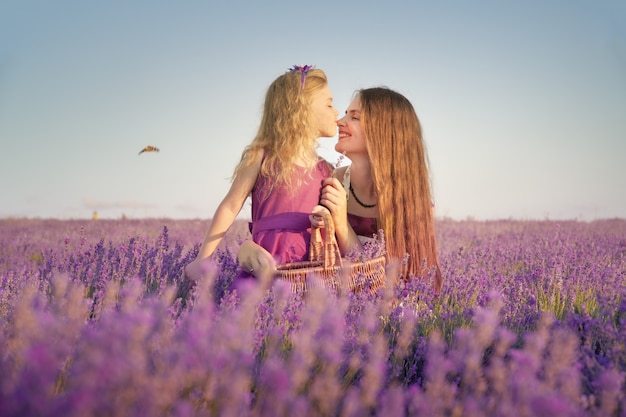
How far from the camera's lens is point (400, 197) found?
11.2 feet

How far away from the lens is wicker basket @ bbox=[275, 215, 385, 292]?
103 inches

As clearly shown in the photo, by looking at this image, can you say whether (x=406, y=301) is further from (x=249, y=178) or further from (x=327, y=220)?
(x=249, y=178)

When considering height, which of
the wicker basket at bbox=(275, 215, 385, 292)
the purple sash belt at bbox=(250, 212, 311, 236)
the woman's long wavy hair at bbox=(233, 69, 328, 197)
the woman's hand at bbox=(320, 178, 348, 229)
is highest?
the woman's long wavy hair at bbox=(233, 69, 328, 197)

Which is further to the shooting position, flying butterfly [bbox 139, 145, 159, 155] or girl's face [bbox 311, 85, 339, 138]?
flying butterfly [bbox 139, 145, 159, 155]

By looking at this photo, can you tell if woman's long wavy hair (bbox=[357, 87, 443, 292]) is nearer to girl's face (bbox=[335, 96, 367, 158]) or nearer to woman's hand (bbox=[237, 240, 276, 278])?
girl's face (bbox=[335, 96, 367, 158])

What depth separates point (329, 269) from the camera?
2.65m

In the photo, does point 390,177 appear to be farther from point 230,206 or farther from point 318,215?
point 230,206

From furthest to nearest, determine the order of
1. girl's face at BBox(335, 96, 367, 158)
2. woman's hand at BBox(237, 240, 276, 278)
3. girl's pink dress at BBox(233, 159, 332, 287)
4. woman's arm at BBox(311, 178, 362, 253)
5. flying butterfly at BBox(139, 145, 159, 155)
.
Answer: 1. flying butterfly at BBox(139, 145, 159, 155)
2. girl's face at BBox(335, 96, 367, 158)
3. girl's pink dress at BBox(233, 159, 332, 287)
4. woman's arm at BBox(311, 178, 362, 253)
5. woman's hand at BBox(237, 240, 276, 278)

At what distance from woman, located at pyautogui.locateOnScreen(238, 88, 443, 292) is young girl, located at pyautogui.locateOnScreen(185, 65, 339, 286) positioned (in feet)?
0.68

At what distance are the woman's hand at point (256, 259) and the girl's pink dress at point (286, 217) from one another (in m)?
0.16

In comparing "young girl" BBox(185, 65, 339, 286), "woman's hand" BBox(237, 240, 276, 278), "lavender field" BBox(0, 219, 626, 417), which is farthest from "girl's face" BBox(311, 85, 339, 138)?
"lavender field" BBox(0, 219, 626, 417)

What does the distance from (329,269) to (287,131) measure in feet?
3.14

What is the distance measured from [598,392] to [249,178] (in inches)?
80.8

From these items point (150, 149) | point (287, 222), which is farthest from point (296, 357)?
point (150, 149)
